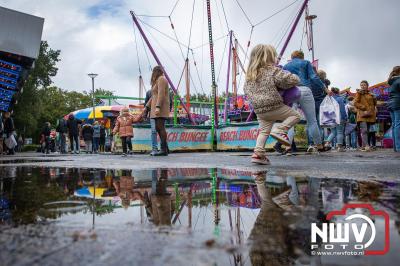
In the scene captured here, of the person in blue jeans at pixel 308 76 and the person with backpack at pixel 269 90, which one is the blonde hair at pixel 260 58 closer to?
the person with backpack at pixel 269 90

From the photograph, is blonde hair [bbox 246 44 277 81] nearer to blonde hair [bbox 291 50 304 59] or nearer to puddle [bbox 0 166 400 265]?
blonde hair [bbox 291 50 304 59]

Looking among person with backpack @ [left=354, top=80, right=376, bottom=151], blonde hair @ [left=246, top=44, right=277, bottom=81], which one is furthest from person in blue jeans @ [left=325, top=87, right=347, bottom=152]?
blonde hair @ [left=246, top=44, right=277, bottom=81]

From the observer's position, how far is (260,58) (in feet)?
13.6

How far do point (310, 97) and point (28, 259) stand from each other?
5.28m

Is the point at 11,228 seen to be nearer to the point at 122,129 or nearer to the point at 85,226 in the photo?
the point at 85,226

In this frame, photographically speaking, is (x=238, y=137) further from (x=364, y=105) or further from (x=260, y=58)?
(x=260, y=58)

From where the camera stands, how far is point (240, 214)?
121cm

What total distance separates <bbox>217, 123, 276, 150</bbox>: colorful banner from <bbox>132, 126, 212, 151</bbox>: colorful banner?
1.80ft

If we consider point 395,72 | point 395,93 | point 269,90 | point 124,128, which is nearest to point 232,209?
point 269,90

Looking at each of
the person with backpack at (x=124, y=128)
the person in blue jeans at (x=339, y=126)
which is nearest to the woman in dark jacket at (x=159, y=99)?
the person with backpack at (x=124, y=128)

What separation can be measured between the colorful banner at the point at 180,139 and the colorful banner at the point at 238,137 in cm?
55

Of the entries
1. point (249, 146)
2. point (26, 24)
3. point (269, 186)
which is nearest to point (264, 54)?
point (269, 186)

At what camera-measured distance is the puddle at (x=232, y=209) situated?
81 centimetres

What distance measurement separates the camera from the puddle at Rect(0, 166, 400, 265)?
81 cm
